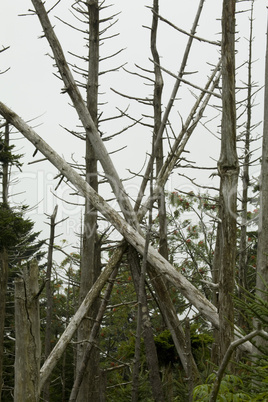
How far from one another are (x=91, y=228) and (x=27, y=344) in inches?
143

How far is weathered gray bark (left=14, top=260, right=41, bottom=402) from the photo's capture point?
4.53 metres

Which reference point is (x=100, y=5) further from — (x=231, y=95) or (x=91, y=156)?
(x=231, y=95)

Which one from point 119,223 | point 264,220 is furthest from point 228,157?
point 119,223

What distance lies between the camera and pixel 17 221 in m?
13.4

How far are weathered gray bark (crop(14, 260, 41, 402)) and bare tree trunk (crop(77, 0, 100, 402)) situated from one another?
3.04m

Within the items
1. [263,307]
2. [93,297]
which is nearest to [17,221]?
[93,297]

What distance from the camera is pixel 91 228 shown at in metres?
8.12

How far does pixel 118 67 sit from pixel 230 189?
191 inches

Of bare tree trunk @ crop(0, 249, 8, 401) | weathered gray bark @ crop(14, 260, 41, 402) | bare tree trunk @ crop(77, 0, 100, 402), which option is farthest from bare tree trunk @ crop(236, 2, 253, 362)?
weathered gray bark @ crop(14, 260, 41, 402)

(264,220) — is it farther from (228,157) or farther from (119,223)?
(119,223)

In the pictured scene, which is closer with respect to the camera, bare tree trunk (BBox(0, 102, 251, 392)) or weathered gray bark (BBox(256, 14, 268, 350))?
weathered gray bark (BBox(256, 14, 268, 350))

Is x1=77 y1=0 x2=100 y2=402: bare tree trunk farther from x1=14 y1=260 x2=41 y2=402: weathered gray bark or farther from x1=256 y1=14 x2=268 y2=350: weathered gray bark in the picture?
x1=256 y1=14 x2=268 y2=350: weathered gray bark

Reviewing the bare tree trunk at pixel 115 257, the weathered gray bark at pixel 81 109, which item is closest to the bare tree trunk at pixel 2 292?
the bare tree trunk at pixel 115 257

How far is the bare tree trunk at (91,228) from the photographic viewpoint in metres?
7.86
